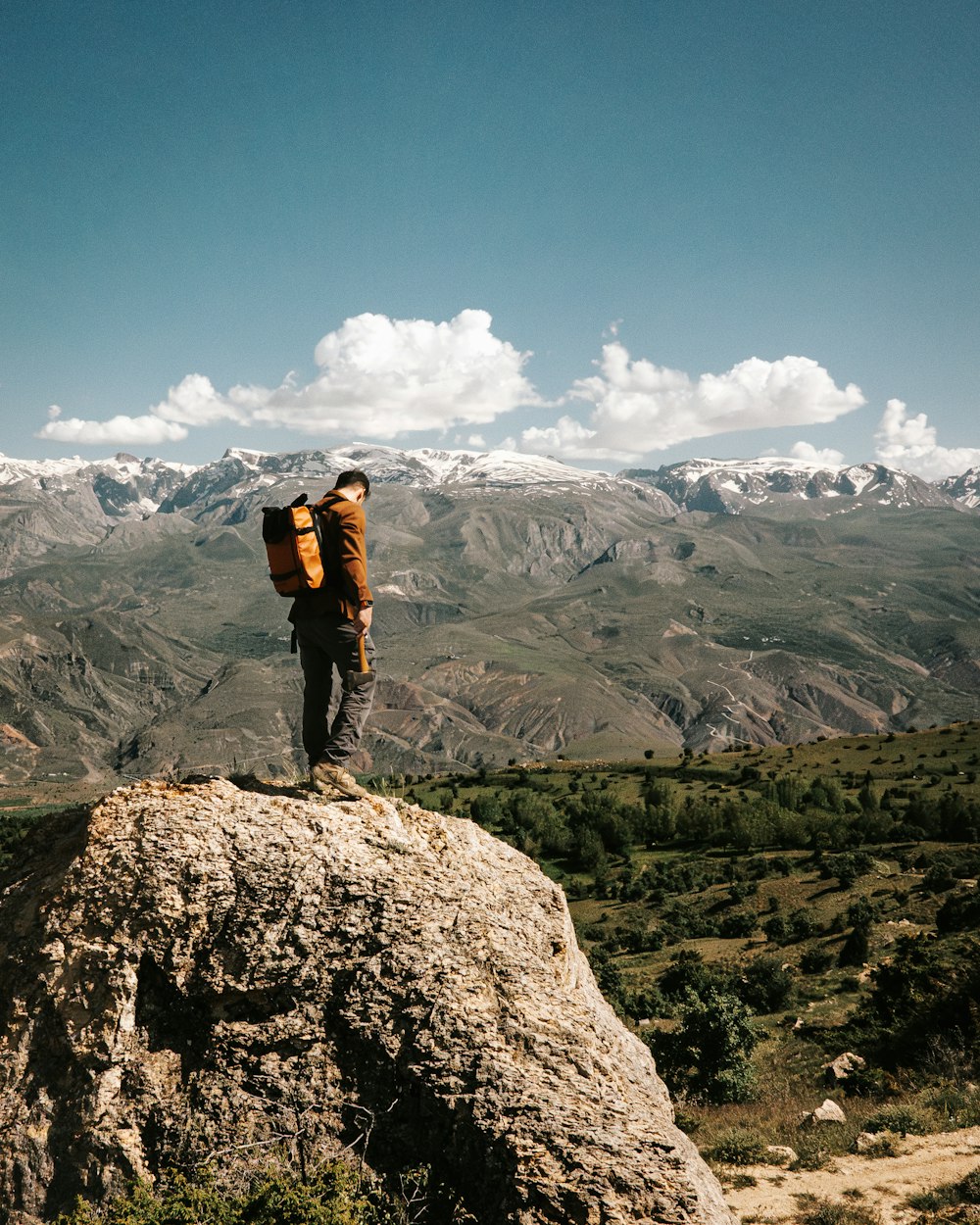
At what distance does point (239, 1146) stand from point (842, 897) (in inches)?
2354

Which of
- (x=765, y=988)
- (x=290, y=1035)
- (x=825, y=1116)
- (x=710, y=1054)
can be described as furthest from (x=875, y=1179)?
(x=765, y=988)

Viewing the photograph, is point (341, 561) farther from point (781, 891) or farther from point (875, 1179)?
point (781, 891)

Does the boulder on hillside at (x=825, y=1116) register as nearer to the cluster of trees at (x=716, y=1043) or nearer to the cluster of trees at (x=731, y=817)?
the cluster of trees at (x=716, y=1043)

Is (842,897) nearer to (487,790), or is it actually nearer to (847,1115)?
(847,1115)

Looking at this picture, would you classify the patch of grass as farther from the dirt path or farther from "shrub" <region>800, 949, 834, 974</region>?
"shrub" <region>800, 949, 834, 974</region>

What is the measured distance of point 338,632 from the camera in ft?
32.5

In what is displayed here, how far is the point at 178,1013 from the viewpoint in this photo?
24.6ft

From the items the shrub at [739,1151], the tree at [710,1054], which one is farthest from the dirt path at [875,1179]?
the tree at [710,1054]

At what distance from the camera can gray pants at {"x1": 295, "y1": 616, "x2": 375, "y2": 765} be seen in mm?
9914

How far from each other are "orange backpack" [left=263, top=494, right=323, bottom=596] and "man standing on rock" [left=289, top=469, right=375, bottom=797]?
0.20 m

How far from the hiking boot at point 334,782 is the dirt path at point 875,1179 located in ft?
27.5

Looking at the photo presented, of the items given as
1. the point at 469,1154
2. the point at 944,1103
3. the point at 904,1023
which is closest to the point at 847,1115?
the point at 944,1103

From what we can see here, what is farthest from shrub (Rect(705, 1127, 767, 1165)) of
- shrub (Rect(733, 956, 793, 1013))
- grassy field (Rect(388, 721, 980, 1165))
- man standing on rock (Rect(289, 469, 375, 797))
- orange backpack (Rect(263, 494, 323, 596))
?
shrub (Rect(733, 956, 793, 1013))

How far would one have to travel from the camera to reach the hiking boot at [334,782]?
966cm
